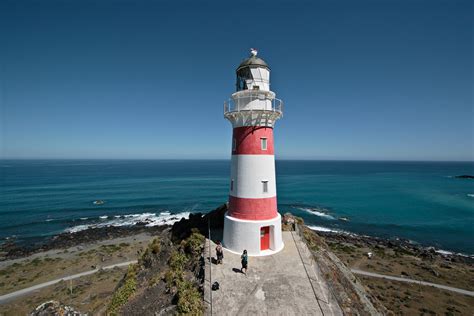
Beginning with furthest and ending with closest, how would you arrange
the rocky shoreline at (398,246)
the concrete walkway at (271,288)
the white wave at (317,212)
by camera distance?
the white wave at (317,212), the rocky shoreline at (398,246), the concrete walkway at (271,288)

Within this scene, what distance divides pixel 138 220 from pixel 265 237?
3691 centimetres

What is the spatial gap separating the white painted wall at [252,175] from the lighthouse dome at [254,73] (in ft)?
12.7

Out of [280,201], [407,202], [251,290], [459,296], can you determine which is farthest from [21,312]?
[407,202]

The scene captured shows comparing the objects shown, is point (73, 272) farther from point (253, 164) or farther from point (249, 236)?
point (253, 164)

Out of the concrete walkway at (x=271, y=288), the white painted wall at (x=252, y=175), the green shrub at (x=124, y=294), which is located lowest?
the green shrub at (x=124, y=294)

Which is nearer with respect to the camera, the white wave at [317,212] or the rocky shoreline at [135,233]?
the rocky shoreline at [135,233]

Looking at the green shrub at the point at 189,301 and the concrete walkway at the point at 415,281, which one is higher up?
the green shrub at the point at 189,301

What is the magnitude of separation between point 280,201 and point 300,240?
42.5 meters

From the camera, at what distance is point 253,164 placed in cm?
1325

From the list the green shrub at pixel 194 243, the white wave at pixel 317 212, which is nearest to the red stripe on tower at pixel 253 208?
the green shrub at pixel 194 243

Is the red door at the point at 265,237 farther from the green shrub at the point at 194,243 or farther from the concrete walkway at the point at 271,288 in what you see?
the green shrub at the point at 194,243

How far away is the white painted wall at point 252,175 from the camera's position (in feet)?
43.5

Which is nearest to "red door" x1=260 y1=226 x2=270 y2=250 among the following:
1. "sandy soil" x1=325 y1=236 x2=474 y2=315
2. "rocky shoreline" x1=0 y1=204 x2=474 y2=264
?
"sandy soil" x1=325 y1=236 x2=474 y2=315

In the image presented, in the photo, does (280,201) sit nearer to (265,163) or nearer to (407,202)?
(407,202)
